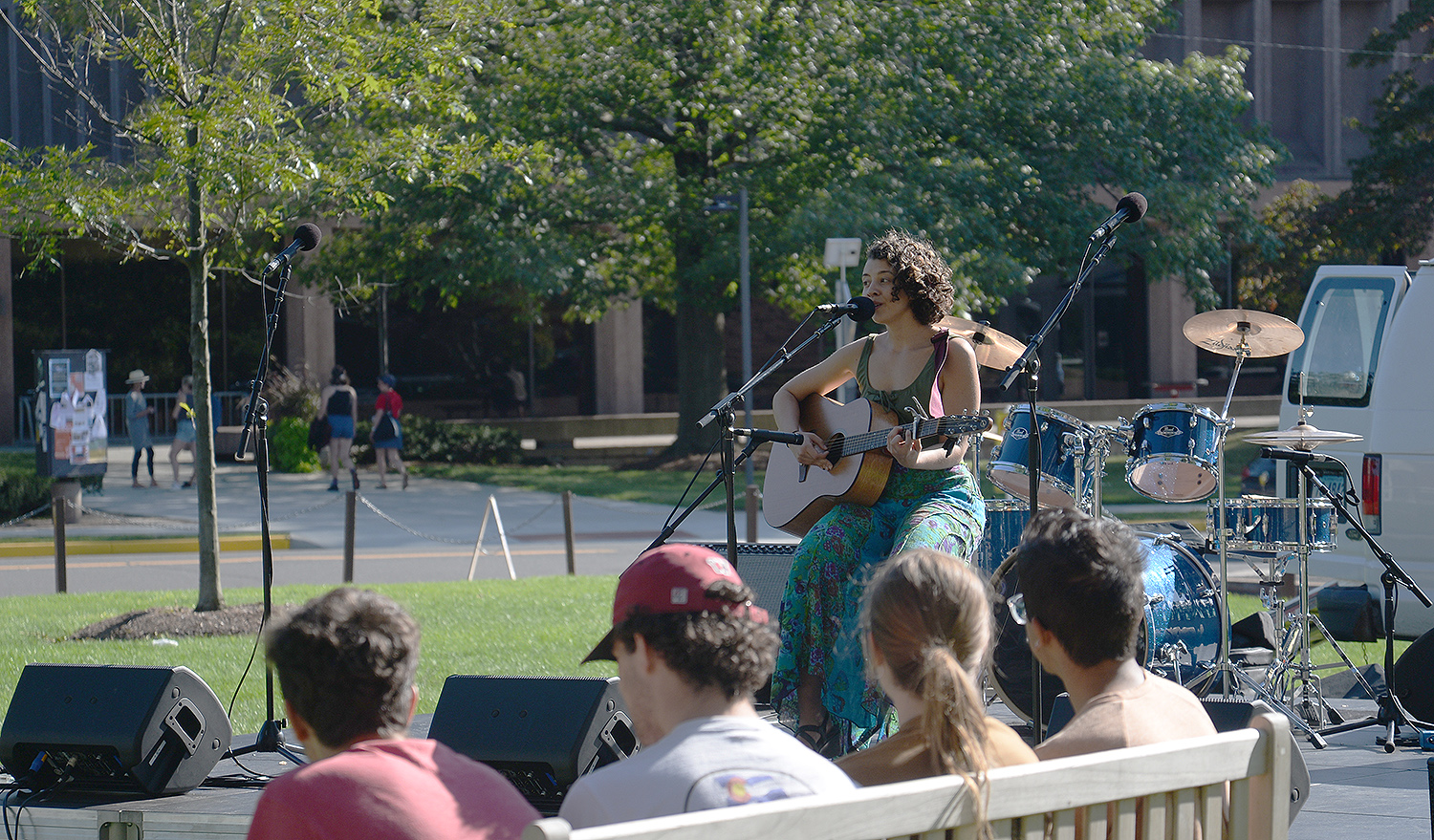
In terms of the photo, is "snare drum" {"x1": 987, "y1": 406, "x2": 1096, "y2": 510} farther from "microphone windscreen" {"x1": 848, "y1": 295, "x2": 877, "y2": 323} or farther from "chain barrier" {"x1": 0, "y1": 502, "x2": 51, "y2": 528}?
"chain barrier" {"x1": 0, "y1": 502, "x2": 51, "y2": 528}

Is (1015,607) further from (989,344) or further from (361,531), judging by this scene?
(361,531)

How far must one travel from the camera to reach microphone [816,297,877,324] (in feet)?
17.6

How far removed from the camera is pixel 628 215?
69.1 feet

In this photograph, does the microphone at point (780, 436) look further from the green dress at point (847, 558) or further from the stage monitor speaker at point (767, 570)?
the stage monitor speaker at point (767, 570)

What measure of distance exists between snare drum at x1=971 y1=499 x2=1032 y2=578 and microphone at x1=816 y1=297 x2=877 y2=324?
7.41ft

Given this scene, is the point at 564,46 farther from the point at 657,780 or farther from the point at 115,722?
the point at 657,780

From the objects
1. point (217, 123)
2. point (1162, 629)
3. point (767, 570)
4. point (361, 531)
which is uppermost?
point (217, 123)

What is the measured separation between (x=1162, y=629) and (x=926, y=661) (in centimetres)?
431

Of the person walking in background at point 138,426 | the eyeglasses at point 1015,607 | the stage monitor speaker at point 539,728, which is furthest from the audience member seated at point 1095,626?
the person walking in background at point 138,426

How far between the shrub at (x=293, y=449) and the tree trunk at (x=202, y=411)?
1400 cm

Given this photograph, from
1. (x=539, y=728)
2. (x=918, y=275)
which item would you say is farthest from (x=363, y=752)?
(x=918, y=275)

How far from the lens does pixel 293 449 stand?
23.6m

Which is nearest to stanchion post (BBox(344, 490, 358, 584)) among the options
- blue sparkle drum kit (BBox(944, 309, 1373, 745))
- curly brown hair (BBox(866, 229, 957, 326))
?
blue sparkle drum kit (BBox(944, 309, 1373, 745))

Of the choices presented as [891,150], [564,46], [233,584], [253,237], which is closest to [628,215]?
[564,46]
